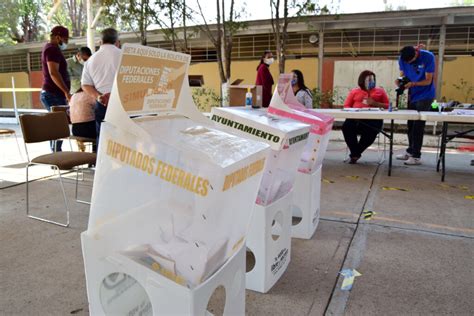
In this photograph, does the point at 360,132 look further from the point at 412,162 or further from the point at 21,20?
the point at 21,20

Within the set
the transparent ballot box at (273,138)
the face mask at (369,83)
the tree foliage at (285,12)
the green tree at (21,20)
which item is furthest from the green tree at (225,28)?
the green tree at (21,20)

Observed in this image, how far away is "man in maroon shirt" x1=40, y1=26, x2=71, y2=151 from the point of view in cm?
443

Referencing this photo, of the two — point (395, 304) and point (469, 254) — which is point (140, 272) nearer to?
point (395, 304)

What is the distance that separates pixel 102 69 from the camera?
3650 millimetres

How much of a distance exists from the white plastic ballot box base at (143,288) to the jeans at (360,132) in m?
4.02

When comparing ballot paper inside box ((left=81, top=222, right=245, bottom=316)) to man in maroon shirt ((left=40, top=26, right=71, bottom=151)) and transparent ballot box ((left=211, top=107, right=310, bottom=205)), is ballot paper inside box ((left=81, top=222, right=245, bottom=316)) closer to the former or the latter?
transparent ballot box ((left=211, top=107, right=310, bottom=205))

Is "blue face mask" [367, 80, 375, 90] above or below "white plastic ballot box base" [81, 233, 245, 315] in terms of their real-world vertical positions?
above

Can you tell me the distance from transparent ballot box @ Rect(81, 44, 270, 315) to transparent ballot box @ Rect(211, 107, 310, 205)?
0.46 meters

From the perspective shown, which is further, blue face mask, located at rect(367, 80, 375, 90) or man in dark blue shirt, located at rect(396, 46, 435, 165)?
blue face mask, located at rect(367, 80, 375, 90)

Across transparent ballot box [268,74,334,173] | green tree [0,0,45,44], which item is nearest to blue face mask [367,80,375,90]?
transparent ballot box [268,74,334,173]

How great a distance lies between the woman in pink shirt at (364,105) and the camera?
16.5 feet

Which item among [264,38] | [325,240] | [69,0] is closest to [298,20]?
[264,38]

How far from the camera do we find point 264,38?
964 cm

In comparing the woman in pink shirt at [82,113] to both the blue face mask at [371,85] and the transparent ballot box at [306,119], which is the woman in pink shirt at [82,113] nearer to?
the transparent ballot box at [306,119]
